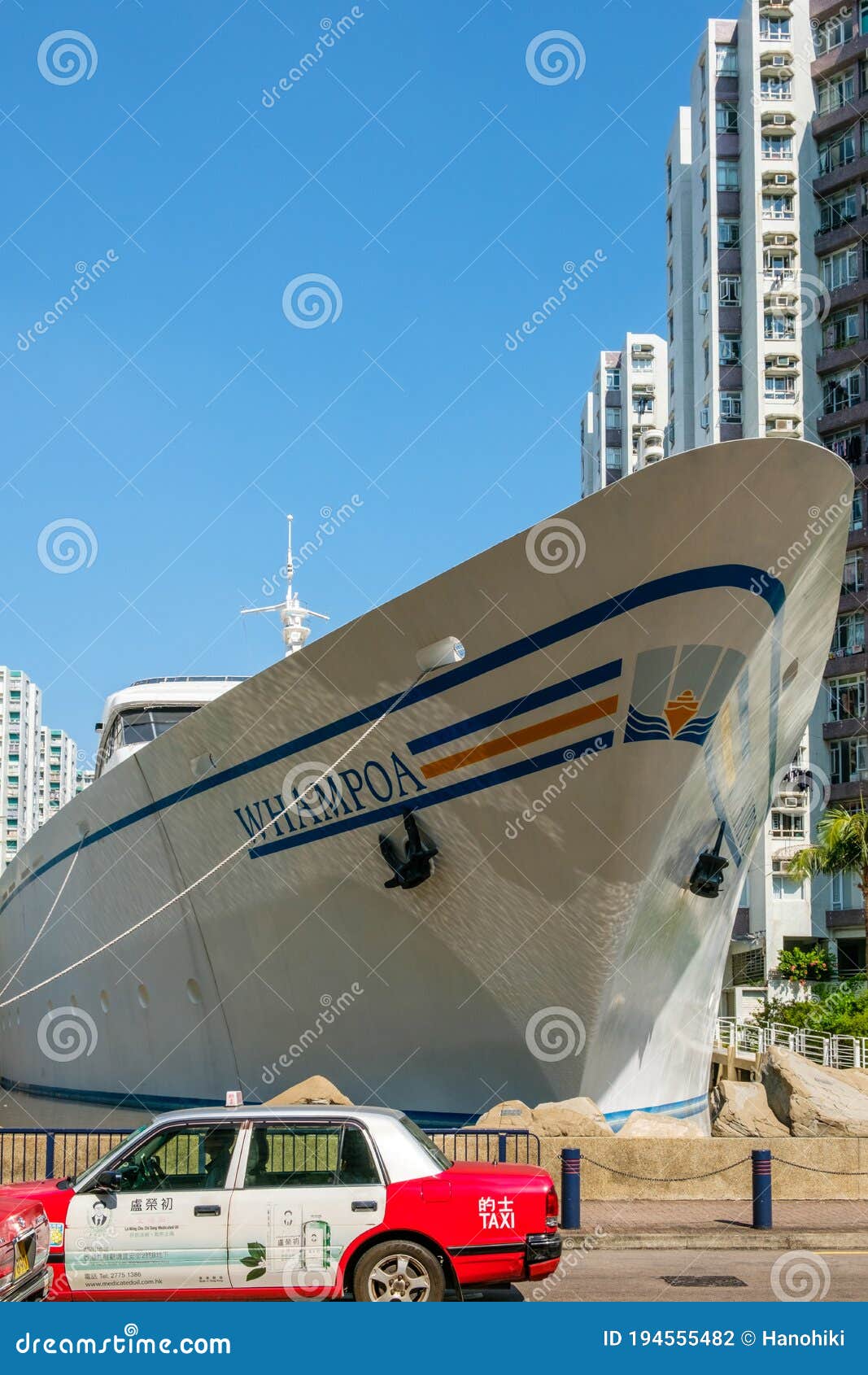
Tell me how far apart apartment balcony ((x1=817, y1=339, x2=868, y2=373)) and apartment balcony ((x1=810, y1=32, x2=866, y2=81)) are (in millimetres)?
9987

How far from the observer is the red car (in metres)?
6.12

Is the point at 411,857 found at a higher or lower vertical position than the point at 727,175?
lower

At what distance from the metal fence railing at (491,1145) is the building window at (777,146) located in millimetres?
45370

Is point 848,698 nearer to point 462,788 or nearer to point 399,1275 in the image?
point 462,788

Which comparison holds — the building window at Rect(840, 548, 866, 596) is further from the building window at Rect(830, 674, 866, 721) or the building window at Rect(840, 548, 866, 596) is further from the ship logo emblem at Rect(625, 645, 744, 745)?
the ship logo emblem at Rect(625, 645, 744, 745)

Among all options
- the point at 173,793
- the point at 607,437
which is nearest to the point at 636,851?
the point at 173,793

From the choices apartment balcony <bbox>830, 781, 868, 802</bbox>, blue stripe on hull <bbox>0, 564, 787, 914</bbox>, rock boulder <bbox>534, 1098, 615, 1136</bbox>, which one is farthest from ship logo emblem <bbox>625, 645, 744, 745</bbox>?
apartment balcony <bbox>830, 781, 868, 802</bbox>

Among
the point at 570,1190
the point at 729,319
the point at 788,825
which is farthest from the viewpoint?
the point at 729,319

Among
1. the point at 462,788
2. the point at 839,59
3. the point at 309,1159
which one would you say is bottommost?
the point at 309,1159

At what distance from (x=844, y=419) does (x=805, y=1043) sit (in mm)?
27422

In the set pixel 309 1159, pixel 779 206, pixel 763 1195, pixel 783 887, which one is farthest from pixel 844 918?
pixel 309 1159

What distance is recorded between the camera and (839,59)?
4816 centimetres

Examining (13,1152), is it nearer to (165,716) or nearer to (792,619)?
(792,619)

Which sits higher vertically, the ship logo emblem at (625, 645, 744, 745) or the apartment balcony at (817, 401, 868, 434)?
the apartment balcony at (817, 401, 868, 434)
